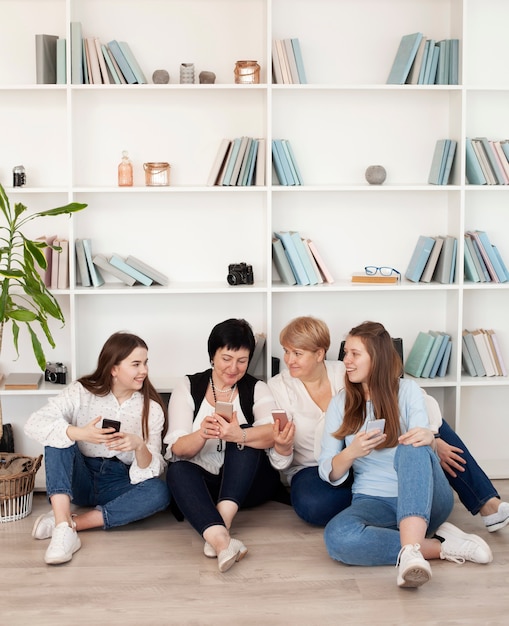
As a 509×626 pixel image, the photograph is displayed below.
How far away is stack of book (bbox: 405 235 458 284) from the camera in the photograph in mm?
4531

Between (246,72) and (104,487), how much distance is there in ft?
6.72

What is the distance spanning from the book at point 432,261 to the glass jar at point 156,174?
136cm

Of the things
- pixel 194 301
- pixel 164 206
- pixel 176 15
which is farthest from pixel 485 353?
pixel 176 15

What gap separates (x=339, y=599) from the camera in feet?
10.5

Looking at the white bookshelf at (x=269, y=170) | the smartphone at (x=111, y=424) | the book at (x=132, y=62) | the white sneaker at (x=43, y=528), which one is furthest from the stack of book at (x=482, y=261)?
the white sneaker at (x=43, y=528)

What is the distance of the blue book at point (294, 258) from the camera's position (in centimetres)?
448

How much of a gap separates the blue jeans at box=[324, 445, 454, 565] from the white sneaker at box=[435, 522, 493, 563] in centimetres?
10

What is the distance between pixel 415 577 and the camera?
3.16 m

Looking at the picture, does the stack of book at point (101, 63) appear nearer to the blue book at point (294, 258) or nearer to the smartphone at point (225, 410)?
the blue book at point (294, 258)

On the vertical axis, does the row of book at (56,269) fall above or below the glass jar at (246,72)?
below

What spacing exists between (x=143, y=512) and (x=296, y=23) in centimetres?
249

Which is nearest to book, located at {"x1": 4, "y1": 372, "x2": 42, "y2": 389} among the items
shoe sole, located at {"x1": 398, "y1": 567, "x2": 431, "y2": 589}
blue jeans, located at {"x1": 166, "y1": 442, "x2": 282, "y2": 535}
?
blue jeans, located at {"x1": 166, "y1": 442, "x2": 282, "y2": 535}

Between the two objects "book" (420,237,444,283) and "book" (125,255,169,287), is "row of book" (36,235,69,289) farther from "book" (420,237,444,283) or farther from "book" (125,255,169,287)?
"book" (420,237,444,283)

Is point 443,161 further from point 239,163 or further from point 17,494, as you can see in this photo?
point 17,494
